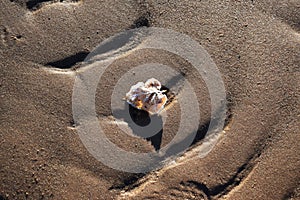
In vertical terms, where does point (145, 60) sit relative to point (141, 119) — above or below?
above

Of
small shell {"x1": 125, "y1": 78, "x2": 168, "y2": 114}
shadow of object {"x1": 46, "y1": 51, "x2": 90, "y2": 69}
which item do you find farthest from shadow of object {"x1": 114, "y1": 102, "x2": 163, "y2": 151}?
shadow of object {"x1": 46, "y1": 51, "x2": 90, "y2": 69}

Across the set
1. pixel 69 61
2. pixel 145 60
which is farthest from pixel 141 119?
pixel 69 61

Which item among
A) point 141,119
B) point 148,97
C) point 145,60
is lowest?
point 141,119

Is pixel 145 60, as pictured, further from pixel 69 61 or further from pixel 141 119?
pixel 69 61

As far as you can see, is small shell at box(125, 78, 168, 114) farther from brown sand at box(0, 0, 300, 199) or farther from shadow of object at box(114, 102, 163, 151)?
brown sand at box(0, 0, 300, 199)

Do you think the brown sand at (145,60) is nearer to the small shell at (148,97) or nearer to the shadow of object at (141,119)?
the shadow of object at (141,119)

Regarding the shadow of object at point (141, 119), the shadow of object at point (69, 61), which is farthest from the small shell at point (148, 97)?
the shadow of object at point (69, 61)

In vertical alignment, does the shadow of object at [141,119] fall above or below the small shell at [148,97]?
below

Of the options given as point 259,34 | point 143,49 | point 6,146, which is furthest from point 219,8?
point 6,146
